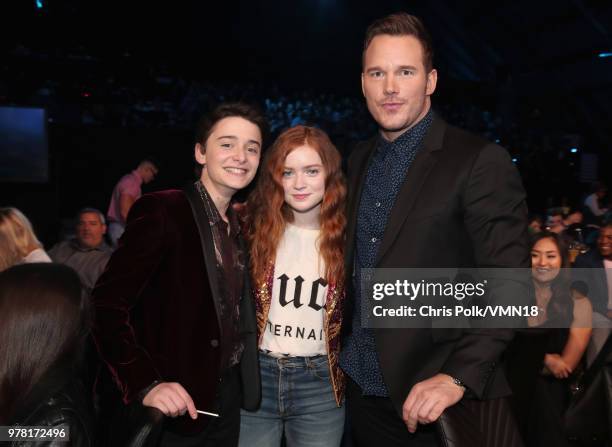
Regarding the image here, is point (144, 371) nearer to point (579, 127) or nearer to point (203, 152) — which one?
point (203, 152)

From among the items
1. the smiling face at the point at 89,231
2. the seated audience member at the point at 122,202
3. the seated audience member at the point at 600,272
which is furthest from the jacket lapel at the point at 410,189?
the seated audience member at the point at 122,202

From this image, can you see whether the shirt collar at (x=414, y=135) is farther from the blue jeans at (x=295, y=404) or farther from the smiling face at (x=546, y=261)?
the smiling face at (x=546, y=261)

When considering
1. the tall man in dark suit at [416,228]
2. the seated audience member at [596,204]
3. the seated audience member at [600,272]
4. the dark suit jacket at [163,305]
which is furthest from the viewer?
the seated audience member at [596,204]

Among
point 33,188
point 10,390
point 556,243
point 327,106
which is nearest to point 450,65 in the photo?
point 327,106

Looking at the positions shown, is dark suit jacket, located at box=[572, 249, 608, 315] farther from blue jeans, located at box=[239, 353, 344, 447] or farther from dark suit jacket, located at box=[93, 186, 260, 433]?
dark suit jacket, located at box=[93, 186, 260, 433]

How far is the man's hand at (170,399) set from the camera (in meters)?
1.67

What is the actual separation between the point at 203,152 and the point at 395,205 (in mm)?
821

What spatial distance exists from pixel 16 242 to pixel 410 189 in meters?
3.04

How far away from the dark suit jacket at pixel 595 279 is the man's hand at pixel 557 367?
65 cm

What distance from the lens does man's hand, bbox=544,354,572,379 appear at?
3041 millimetres

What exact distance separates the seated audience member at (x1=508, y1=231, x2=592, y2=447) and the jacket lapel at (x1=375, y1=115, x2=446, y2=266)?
107 cm

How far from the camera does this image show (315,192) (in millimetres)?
2246

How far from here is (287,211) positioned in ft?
7.76

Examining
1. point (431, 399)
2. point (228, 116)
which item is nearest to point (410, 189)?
point (431, 399)
